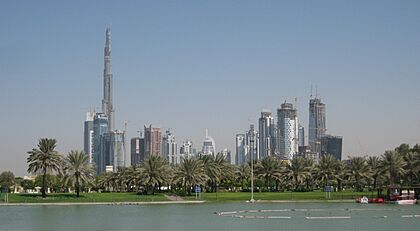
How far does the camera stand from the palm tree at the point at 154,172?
363 feet

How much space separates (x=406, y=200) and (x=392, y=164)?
76.9ft

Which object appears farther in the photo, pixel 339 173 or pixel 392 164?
pixel 339 173

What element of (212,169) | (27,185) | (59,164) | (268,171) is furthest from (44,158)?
(27,185)

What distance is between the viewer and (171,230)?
167 feet

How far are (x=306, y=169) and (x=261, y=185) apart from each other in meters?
9.20

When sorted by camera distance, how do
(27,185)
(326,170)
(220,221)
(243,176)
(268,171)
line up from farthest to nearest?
(27,185), (243,176), (268,171), (326,170), (220,221)

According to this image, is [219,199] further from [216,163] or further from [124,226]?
[124,226]

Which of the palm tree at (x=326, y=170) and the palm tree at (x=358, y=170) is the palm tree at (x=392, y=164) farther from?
the palm tree at (x=326, y=170)

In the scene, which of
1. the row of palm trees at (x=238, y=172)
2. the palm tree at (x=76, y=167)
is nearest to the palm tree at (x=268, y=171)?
the row of palm trees at (x=238, y=172)

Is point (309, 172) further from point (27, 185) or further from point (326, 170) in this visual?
point (27, 185)

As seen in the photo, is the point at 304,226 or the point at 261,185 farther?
the point at 261,185

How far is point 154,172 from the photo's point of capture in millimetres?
110688

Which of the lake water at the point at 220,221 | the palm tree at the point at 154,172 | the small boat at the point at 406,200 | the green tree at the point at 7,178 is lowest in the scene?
the lake water at the point at 220,221

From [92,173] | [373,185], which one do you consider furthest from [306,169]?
[92,173]
